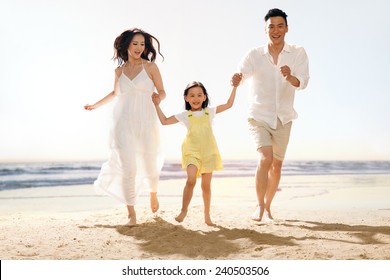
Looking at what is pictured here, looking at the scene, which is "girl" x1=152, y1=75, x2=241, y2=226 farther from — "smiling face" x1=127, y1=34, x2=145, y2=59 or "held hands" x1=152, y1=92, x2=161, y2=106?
"smiling face" x1=127, y1=34, x2=145, y2=59

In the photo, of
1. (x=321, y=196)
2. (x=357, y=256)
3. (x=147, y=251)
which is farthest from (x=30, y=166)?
(x=357, y=256)

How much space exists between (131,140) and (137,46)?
804mm

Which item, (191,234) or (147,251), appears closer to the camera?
(147,251)

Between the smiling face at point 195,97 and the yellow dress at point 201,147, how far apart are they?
8cm

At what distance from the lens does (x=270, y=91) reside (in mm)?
A: 4336

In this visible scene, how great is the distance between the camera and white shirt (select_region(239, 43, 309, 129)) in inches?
170

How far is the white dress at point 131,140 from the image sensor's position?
4254mm

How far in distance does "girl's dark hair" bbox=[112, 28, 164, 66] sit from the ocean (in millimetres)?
5999

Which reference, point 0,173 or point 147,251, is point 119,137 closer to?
point 147,251

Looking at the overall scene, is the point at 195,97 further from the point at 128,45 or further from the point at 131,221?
the point at 131,221

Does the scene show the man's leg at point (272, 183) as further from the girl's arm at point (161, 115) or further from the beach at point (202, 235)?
the girl's arm at point (161, 115)

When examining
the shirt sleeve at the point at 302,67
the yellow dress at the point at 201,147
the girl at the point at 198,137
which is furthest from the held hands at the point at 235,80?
the shirt sleeve at the point at 302,67
